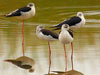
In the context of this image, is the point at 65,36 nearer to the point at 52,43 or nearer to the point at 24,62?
the point at 24,62

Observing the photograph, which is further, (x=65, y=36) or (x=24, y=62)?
(x=24, y=62)

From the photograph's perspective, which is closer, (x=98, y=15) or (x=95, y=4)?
(x=98, y=15)

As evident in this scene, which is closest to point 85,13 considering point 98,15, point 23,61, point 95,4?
point 98,15

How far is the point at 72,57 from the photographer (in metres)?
8.99

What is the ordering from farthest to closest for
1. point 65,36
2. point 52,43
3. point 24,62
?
point 52,43
point 24,62
point 65,36

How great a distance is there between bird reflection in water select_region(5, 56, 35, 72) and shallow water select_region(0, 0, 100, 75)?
0.12 m

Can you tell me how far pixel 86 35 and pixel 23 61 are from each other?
3020 mm

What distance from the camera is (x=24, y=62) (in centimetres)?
873

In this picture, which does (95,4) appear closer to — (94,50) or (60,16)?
(60,16)

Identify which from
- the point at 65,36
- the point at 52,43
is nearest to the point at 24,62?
the point at 65,36

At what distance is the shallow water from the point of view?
8266 mm

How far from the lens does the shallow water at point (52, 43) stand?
8266 mm

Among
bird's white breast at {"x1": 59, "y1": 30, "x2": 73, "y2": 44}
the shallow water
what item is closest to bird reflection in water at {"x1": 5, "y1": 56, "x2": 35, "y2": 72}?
the shallow water

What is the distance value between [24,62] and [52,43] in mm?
1954
